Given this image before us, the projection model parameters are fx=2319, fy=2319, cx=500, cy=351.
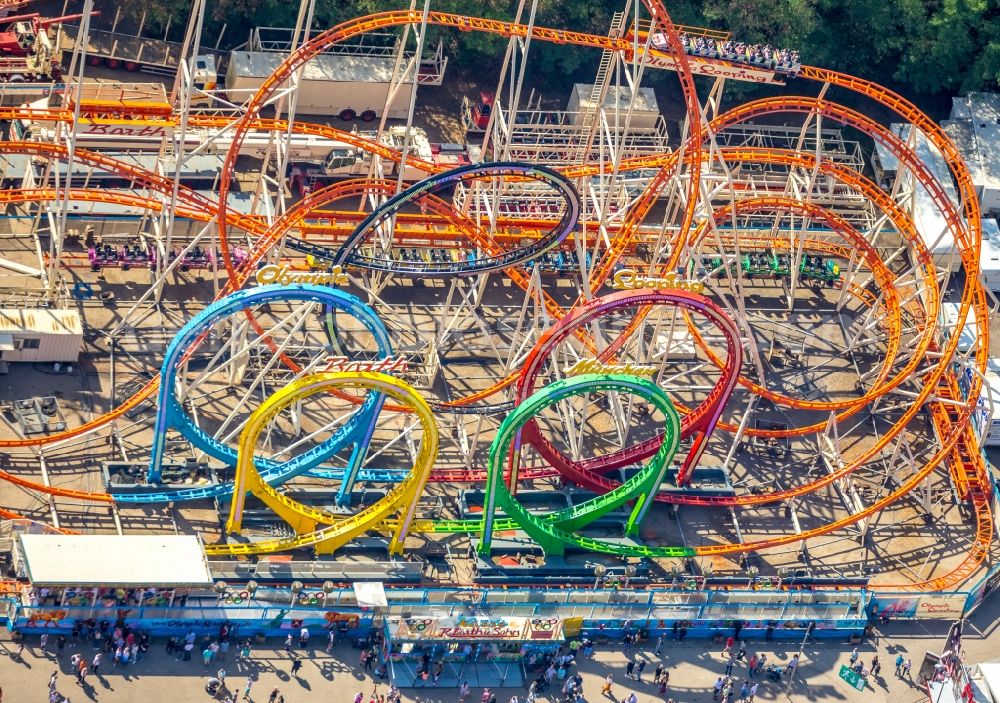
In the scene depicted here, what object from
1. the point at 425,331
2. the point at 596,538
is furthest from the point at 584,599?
the point at 425,331

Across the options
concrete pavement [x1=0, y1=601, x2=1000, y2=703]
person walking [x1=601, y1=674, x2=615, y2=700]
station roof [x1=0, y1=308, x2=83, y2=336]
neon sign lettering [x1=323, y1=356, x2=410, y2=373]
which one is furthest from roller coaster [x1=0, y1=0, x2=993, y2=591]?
person walking [x1=601, y1=674, x2=615, y2=700]

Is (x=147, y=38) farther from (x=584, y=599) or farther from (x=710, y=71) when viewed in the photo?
(x=584, y=599)

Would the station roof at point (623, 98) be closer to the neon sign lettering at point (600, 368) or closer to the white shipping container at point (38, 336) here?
the neon sign lettering at point (600, 368)

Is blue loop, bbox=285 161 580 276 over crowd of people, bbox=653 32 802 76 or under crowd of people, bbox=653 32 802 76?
under

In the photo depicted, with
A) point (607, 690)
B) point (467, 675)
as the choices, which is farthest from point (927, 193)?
point (467, 675)

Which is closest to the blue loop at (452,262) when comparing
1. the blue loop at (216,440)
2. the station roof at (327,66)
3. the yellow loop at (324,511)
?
the blue loop at (216,440)

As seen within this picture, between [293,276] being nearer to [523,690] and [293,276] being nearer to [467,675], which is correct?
[467,675]

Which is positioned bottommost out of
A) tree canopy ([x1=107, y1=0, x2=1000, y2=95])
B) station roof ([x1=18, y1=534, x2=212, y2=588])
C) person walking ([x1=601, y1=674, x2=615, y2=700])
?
person walking ([x1=601, y1=674, x2=615, y2=700])

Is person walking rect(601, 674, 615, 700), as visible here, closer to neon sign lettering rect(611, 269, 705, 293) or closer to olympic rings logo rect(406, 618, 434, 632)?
olympic rings logo rect(406, 618, 434, 632)
